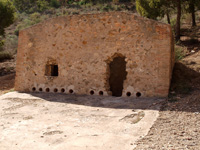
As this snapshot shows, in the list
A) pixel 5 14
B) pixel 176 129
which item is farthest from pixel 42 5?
pixel 176 129

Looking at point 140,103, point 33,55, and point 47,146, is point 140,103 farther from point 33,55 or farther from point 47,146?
point 33,55

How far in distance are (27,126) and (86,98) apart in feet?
8.69

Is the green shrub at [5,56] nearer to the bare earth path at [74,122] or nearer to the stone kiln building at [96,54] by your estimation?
the stone kiln building at [96,54]

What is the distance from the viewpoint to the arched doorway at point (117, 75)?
940cm

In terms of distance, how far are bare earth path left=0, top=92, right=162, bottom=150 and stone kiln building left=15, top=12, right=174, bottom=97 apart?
2.00 ft

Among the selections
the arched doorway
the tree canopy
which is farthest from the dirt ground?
the tree canopy

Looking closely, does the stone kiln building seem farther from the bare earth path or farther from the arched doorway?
the bare earth path

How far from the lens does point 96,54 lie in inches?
297

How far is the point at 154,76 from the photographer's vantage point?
6734mm

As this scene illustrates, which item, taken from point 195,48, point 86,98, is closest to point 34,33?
point 86,98

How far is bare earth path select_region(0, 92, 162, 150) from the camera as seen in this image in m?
3.77

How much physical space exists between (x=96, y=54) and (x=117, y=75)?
228cm

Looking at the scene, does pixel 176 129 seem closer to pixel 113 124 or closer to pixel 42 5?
pixel 113 124

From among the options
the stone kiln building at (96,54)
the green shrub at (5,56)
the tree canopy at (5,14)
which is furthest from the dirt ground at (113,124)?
the green shrub at (5,56)
